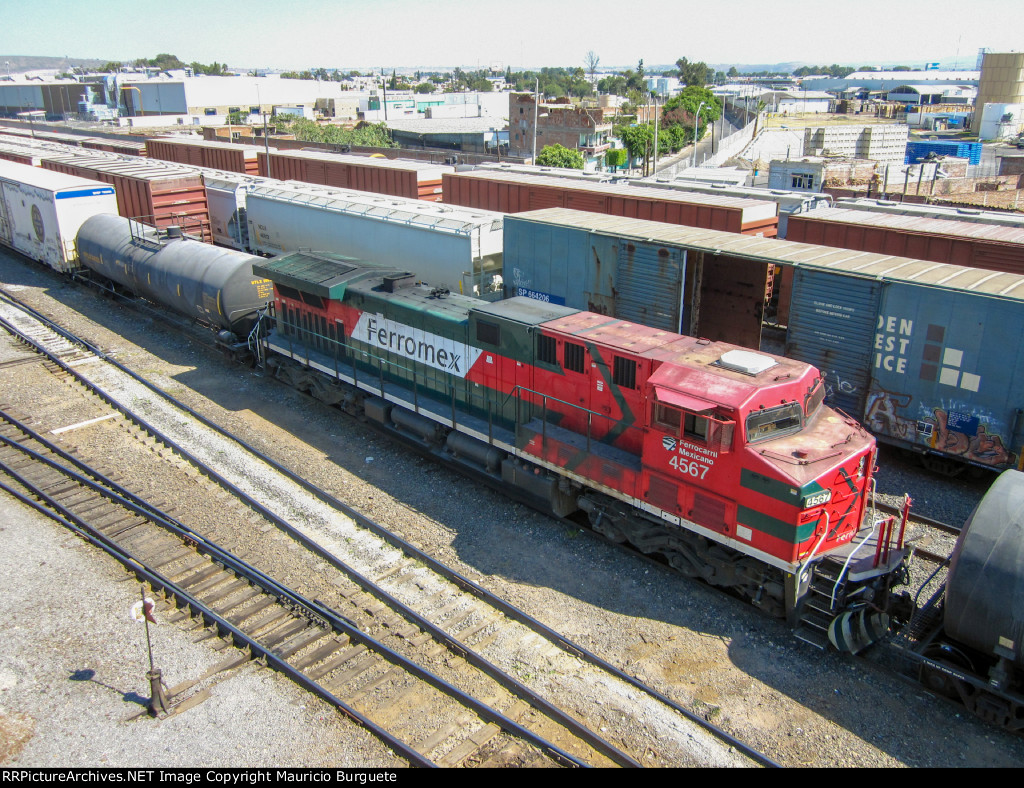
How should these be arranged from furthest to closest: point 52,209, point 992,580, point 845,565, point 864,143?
point 864,143 < point 52,209 < point 845,565 < point 992,580

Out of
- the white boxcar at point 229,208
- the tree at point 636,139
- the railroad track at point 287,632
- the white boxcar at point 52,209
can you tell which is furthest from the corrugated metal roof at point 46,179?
the tree at point 636,139

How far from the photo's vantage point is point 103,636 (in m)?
9.88

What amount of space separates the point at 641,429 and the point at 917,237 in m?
11.0

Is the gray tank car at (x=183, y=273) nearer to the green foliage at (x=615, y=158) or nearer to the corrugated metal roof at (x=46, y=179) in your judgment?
the corrugated metal roof at (x=46, y=179)

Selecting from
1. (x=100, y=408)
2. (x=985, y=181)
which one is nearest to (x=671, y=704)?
(x=100, y=408)

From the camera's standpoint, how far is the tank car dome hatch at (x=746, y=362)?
10000 millimetres

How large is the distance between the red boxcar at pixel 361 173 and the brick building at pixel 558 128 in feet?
138

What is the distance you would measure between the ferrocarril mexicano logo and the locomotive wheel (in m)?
8.13

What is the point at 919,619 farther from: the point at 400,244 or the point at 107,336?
the point at 107,336

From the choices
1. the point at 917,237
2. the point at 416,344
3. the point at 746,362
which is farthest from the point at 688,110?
the point at 746,362

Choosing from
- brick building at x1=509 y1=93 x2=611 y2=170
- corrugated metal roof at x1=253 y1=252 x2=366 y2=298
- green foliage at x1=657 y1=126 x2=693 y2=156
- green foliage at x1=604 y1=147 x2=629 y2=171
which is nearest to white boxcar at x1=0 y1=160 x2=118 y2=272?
corrugated metal roof at x1=253 y1=252 x2=366 y2=298

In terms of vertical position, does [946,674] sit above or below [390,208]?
below

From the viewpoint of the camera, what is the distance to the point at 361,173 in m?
30.5

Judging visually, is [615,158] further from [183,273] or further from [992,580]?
[992,580]
